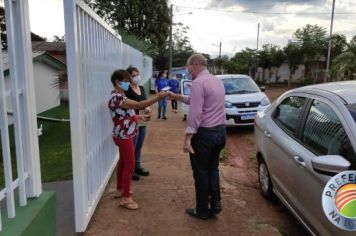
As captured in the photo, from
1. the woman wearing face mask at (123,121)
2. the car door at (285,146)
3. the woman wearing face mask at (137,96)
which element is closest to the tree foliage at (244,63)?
the woman wearing face mask at (137,96)

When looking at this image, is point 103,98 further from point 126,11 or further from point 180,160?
point 126,11

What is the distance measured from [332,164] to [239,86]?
9.47 meters

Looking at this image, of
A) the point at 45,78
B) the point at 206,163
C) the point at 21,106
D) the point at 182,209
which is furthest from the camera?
the point at 45,78

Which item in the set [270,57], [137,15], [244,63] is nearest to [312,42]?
[270,57]

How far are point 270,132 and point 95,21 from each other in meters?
2.69

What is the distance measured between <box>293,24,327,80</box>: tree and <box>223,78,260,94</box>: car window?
2781 cm

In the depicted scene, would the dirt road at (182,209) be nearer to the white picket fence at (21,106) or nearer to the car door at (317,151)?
the car door at (317,151)

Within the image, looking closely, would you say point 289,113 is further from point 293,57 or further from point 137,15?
point 293,57

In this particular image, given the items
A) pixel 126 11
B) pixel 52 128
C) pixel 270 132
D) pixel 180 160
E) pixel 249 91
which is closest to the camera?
pixel 270 132

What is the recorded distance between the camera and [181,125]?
43.1 feet

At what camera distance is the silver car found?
3248 millimetres

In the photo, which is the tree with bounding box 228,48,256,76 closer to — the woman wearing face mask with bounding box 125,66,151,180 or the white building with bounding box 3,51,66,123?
the white building with bounding box 3,51,66,123

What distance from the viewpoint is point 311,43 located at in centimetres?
3803

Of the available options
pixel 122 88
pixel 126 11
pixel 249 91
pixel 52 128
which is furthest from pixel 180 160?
pixel 126 11
